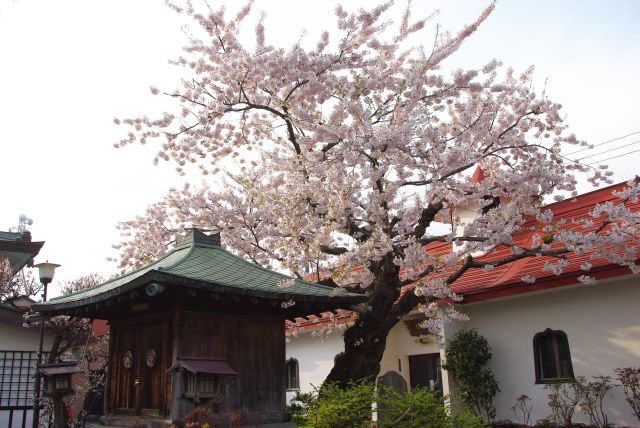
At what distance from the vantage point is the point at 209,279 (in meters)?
7.97

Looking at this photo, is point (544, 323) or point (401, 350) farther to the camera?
point (401, 350)

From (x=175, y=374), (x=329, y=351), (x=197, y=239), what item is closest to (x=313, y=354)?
(x=329, y=351)

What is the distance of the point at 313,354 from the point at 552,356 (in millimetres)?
7243

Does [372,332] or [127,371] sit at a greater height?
[372,332]

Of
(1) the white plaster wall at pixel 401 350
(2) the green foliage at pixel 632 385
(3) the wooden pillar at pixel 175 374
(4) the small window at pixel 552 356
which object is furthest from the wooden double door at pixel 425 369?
(3) the wooden pillar at pixel 175 374

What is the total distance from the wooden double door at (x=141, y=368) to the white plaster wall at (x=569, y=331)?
7.00 metres

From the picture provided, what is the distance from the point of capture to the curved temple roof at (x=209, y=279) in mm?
7582

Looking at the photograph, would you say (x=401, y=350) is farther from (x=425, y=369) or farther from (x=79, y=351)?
(x=79, y=351)

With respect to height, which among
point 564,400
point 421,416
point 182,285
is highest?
point 182,285

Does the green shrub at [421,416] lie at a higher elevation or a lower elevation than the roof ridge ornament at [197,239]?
lower

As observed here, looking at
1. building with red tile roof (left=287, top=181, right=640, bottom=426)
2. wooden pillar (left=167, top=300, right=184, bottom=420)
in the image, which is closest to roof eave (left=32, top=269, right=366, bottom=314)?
wooden pillar (left=167, top=300, right=184, bottom=420)

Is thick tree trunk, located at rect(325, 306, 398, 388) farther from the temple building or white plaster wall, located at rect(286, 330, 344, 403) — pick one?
white plaster wall, located at rect(286, 330, 344, 403)

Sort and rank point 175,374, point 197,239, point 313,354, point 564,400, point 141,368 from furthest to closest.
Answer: point 313,354 < point 564,400 < point 197,239 < point 141,368 < point 175,374

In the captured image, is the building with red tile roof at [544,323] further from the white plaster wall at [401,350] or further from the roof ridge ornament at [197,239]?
the roof ridge ornament at [197,239]
